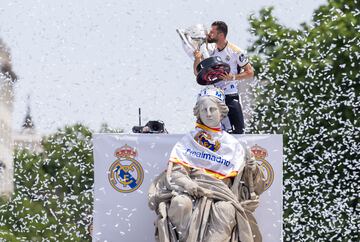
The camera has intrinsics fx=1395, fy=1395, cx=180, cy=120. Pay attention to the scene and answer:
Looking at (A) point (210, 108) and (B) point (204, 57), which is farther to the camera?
(B) point (204, 57)

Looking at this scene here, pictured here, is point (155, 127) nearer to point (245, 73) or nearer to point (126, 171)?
point (126, 171)

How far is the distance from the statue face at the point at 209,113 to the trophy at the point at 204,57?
450 millimetres

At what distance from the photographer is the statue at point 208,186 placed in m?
13.6

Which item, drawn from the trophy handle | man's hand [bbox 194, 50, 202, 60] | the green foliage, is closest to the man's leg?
man's hand [bbox 194, 50, 202, 60]

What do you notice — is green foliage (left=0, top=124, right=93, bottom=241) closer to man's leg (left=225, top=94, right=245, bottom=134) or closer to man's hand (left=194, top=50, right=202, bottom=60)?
man's leg (left=225, top=94, right=245, bottom=134)

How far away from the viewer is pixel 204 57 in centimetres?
1472

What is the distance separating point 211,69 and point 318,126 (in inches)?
377

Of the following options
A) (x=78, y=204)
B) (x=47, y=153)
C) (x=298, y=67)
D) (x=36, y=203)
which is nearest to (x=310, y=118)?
(x=298, y=67)

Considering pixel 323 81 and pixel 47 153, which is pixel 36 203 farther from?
pixel 323 81

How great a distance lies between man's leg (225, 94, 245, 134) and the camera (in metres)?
14.8

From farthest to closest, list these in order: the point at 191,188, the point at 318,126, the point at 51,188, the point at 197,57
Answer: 1. the point at 51,188
2. the point at 318,126
3. the point at 197,57
4. the point at 191,188

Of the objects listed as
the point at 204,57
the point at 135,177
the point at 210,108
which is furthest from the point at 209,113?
the point at 135,177

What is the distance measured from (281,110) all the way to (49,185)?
28.2 feet

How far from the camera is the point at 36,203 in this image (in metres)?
28.3
